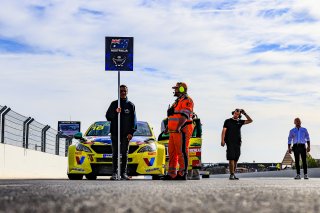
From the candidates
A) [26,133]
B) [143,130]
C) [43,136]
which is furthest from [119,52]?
[43,136]

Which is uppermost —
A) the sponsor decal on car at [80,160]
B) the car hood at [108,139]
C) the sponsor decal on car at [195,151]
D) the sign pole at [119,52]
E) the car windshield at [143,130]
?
the sign pole at [119,52]

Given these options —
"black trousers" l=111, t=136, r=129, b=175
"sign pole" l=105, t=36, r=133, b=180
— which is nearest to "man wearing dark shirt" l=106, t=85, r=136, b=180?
"black trousers" l=111, t=136, r=129, b=175

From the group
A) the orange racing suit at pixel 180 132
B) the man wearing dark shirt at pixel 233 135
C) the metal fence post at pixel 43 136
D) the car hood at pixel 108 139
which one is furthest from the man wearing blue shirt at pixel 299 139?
the metal fence post at pixel 43 136

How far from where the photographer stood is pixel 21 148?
19953 millimetres

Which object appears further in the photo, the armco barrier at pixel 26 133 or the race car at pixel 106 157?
the armco barrier at pixel 26 133

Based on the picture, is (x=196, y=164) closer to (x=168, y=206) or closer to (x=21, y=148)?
(x=21, y=148)

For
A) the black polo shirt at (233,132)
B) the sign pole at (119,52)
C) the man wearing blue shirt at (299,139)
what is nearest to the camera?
the black polo shirt at (233,132)

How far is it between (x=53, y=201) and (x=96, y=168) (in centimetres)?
978

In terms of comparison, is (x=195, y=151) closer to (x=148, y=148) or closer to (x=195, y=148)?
(x=195, y=148)

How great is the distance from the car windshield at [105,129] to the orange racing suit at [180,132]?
245cm

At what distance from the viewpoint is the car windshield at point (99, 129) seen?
15.7m

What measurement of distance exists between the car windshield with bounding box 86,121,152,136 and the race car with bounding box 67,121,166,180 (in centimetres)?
54

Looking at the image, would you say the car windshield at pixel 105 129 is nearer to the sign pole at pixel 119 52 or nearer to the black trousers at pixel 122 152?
the black trousers at pixel 122 152

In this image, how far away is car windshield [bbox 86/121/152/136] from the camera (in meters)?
15.6
